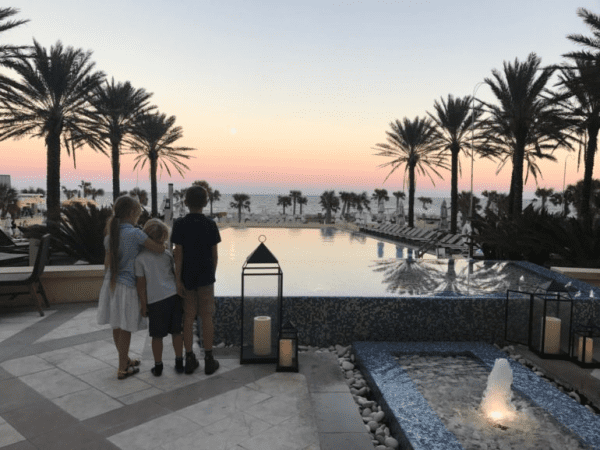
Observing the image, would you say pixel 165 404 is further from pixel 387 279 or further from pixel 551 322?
pixel 387 279

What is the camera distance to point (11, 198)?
146 ft

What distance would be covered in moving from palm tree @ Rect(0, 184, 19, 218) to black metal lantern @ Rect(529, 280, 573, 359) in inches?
1619

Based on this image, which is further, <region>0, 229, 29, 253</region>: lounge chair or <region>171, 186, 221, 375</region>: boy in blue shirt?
<region>0, 229, 29, 253</region>: lounge chair

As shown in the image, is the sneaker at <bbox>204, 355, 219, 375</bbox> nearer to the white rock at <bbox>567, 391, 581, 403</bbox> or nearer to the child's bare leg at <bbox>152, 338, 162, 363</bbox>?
the child's bare leg at <bbox>152, 338, 162, 363</bbox>

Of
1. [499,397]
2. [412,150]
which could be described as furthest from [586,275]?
[412,150]

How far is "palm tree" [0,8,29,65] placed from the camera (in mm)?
12359

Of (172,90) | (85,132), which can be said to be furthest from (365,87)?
(85,132)

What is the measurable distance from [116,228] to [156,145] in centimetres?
2797

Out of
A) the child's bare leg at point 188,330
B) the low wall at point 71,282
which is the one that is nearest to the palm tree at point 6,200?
the low wall at point 71,282

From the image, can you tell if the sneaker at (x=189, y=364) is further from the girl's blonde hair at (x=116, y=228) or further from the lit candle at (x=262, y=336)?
the girl's blonde hair at (x=116, y=228)

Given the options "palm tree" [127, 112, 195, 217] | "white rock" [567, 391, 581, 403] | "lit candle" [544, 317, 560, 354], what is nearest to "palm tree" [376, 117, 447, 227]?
"palm tree" [127, 112, 195, 217]

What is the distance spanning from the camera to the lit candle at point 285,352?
13.6 feet

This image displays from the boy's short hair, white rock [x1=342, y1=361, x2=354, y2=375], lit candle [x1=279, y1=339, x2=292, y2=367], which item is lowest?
white rock [x1=342, y1=361, x2=354, y2=375]

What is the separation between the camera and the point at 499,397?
368 cm
